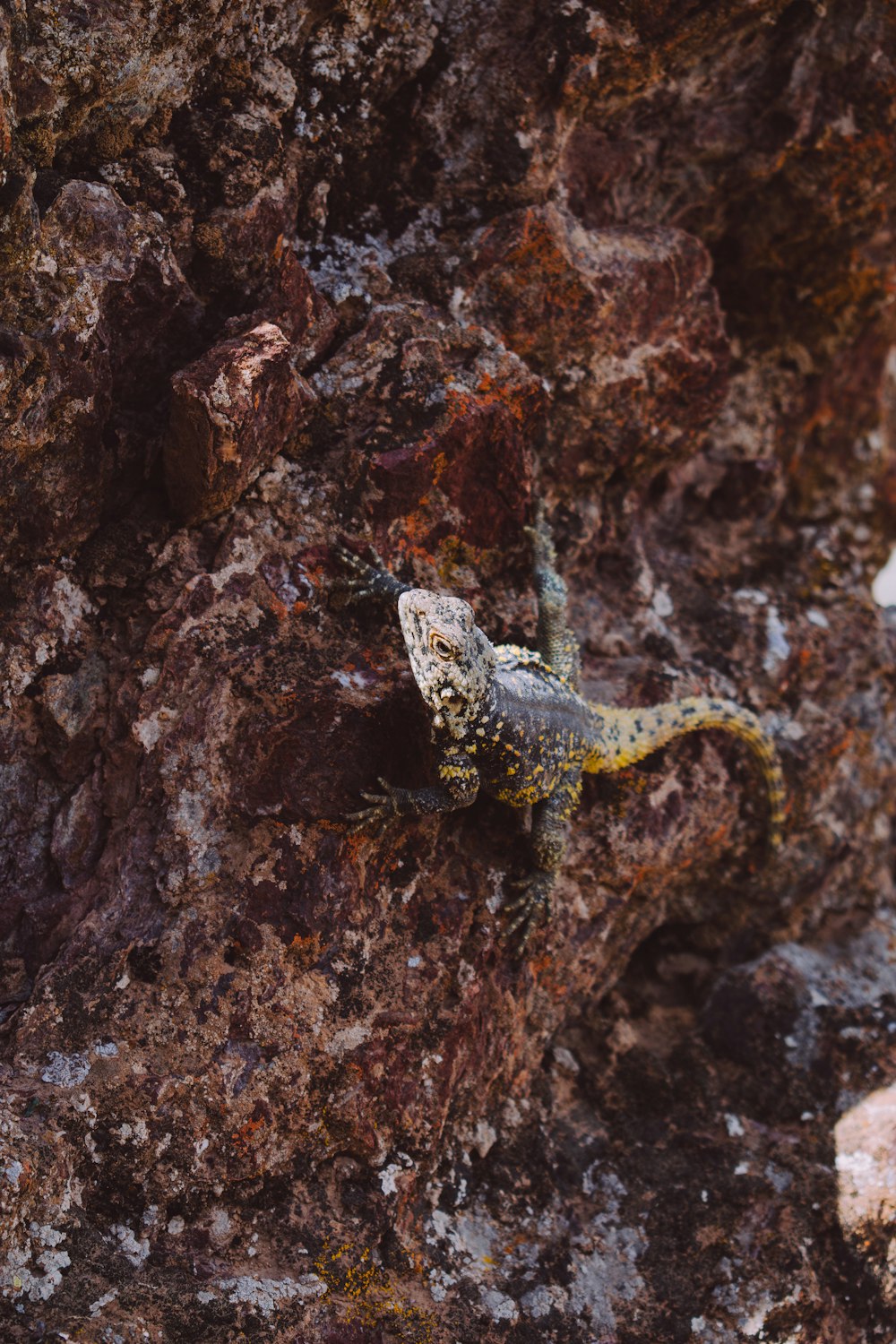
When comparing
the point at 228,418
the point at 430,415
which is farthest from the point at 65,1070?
the point at 430,415

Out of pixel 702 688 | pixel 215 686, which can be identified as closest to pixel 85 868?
pixel 215 686

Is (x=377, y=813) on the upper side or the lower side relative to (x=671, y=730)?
lower

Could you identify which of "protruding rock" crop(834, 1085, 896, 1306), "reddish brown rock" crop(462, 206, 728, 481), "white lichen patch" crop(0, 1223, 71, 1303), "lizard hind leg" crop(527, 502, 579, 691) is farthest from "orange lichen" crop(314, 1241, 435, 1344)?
"reddish brown rock" crop(462, 206, 728, 481)

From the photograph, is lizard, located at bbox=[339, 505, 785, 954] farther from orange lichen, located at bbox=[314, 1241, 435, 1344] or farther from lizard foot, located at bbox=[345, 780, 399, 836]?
orange lichen, located at bbox=[314, 1241, 435, 1344]

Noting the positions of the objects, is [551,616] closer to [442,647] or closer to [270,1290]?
[442,647]

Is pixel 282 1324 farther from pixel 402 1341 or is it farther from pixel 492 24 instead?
pixel 492 24
